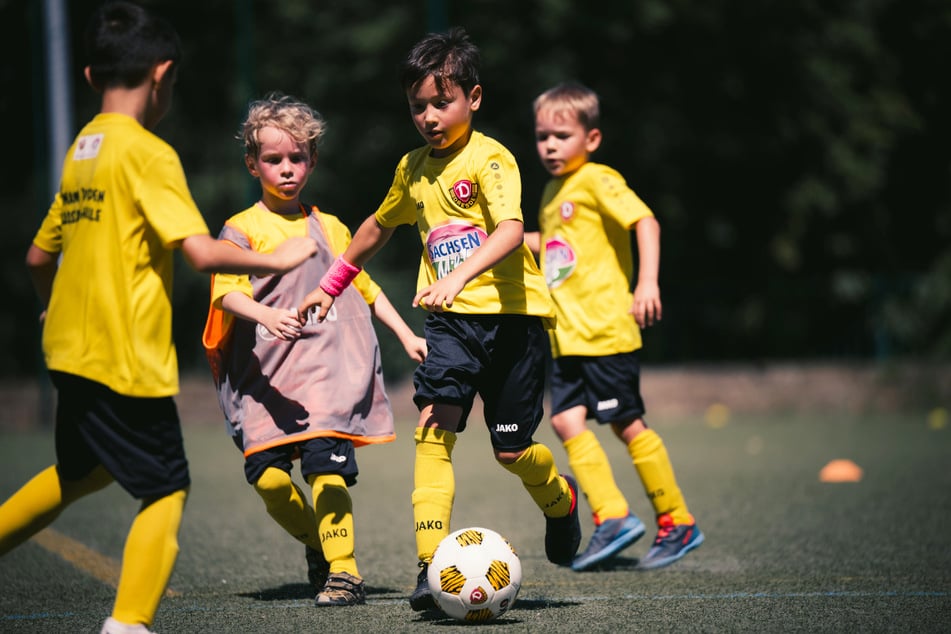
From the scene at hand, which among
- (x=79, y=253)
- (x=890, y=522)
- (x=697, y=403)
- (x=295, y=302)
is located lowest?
(x=697, y=403)

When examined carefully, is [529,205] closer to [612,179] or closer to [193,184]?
[193,184]

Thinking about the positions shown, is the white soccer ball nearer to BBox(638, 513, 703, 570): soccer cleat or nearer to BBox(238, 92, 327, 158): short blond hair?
BBox(638, 513, 703, 570): soccer cleat

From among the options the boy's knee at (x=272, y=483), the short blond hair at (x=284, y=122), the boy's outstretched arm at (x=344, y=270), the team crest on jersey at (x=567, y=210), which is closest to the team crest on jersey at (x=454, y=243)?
the boy's outstretched arm at (x=344, y=270)

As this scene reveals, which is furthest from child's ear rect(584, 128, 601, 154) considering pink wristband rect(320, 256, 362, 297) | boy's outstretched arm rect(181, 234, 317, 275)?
boy's outstretched arm rect(181, 234, 317, 275)

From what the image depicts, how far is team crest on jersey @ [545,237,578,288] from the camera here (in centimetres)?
613

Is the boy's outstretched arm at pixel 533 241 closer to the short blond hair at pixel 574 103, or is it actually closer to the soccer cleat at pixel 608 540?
the short blond hair at pixel 574 103

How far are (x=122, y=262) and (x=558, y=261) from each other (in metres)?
2.77

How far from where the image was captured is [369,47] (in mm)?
20078

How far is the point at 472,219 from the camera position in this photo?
15.7 feet

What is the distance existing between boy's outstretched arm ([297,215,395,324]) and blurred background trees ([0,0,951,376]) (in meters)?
13.6

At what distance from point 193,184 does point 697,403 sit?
10.4 m

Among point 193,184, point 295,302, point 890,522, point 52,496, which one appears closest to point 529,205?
point 193,184

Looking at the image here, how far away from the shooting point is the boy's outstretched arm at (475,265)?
169 inches

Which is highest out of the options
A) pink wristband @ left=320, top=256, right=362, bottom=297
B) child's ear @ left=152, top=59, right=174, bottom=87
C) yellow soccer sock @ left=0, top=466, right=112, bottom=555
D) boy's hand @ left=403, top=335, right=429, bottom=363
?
child's ear @ left=152, top=59, right=174, bottom=87
